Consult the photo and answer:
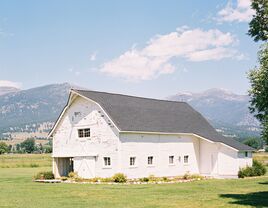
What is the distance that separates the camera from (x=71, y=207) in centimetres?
2306

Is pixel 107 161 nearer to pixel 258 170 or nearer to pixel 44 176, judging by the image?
pixel 44 176

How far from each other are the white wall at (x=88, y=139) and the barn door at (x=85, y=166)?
1.29ft

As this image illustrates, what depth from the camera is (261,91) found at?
24078 mm

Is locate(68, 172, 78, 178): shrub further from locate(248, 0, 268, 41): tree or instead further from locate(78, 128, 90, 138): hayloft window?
locate(248, 0, 268, 41): tree

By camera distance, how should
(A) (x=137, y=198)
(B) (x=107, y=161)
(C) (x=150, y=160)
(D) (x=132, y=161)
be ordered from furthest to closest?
(C) (x=150, y=160), (D) (x=132, y=161), (B) (x=107, y=161), (A) (x=137, y=198)

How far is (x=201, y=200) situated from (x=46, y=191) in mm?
12079

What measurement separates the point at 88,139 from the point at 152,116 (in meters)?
7.68

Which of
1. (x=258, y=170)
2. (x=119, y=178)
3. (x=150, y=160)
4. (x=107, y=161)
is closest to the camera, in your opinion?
(x=119, y=178)

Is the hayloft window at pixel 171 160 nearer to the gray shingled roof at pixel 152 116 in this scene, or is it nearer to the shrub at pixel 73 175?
the gray shingled roof at pixel 152 116

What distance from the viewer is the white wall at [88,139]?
4225cm

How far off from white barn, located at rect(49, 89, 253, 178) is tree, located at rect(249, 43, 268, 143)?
18376 millimetres

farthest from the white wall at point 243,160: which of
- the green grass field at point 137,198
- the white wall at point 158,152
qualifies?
the green grass field at point 137,198

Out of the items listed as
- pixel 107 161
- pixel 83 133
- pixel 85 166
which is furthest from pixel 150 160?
pixel 83 133

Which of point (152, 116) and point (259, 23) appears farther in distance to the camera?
point (152, 116)
